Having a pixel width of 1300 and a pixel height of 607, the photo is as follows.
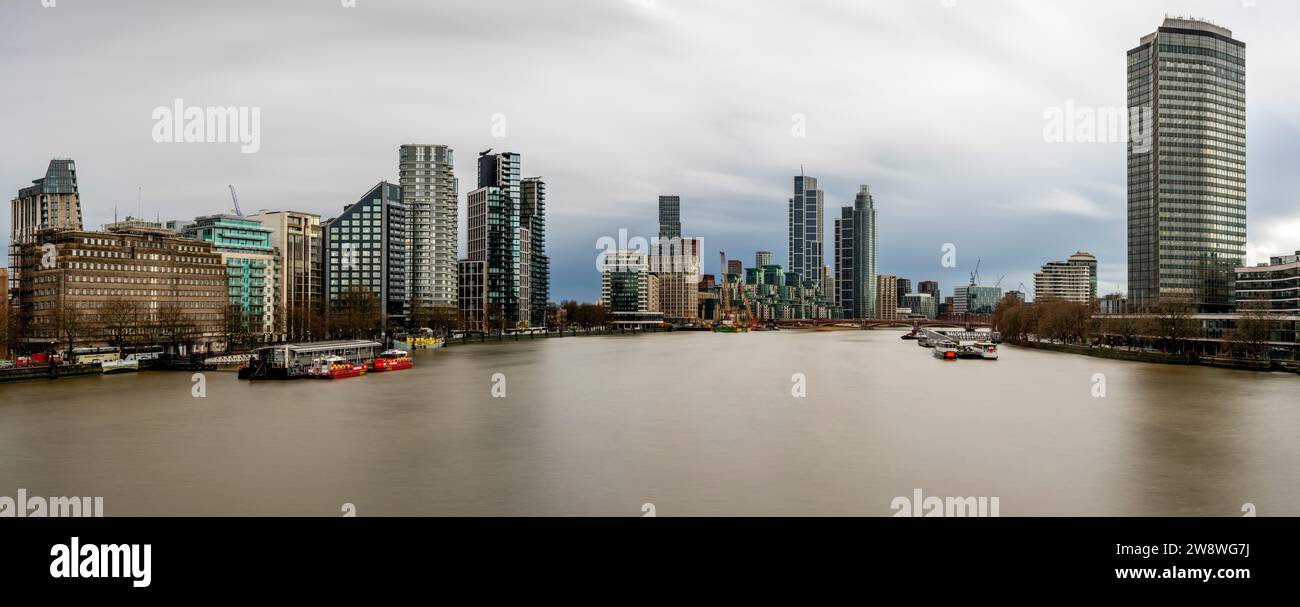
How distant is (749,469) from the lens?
59.6 feet

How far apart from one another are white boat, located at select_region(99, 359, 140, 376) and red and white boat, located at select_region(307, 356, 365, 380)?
38.8ft

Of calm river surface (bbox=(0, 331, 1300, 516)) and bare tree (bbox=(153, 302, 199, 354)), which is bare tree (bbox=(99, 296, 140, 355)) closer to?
bare tree (bbox=(153, 302, 199, 354))

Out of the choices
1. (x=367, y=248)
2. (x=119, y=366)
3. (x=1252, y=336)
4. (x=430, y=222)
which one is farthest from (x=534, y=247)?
(x=1252, y=336)

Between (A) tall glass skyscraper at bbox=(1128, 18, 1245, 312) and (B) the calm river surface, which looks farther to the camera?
(A) tall glass skyscraper at bbox=(1128, 18, 1245, 312)

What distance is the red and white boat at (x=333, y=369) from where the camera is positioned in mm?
42656

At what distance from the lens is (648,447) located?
69.2 feet

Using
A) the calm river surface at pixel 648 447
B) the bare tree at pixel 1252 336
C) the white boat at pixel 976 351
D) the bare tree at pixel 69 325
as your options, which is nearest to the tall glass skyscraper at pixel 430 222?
the bare tree at pixel 69 325

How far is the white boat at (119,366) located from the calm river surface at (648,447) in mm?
5743

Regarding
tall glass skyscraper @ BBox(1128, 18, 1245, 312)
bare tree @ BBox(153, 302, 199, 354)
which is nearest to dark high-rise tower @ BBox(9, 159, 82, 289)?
bare tree @ BBox(153, 302, 199, 354)

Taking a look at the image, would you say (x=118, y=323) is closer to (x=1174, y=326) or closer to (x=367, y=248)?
(x=367, y=248)

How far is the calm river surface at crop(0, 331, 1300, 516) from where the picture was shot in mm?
15516

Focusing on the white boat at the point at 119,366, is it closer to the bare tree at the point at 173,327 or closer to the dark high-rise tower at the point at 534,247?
the bare tree at the point at 173,327
